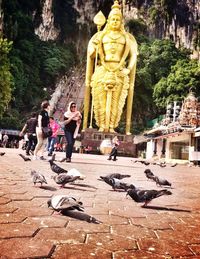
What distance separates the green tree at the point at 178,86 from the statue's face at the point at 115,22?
39.8 feet

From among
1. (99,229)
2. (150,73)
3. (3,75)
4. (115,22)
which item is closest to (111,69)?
(115,22)

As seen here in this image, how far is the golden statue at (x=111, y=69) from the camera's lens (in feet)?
66.3

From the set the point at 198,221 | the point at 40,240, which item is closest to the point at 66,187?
the point at 198,221

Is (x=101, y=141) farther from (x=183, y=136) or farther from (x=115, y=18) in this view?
(x=115, y=18)

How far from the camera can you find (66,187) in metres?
3.93

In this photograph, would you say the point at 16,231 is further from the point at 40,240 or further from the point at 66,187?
the point at 66,187

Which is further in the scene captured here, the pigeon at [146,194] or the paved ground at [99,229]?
the pigeon at [146,194]

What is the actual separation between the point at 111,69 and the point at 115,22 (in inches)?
113

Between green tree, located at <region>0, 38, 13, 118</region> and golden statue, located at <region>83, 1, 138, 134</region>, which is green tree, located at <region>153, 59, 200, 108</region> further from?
green tree, located at <region>0, 38, 13, 118</region>

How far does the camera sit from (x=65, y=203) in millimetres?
2357

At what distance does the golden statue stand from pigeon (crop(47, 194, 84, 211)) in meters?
18.0

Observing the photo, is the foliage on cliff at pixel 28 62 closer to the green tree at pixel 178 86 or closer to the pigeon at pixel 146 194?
the green tree at pixel 178 86

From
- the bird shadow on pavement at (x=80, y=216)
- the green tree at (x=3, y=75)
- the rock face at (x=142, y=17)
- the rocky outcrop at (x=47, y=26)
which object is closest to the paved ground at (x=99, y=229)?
the bird shadow on pavement at (x=80, y=216)

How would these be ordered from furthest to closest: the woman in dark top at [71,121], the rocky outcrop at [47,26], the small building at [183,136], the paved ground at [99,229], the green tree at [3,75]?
the rocky outcrop at [47,26], the green tree at [3,75], the small building at [183,136], the woman in dark top at [71,121], the paved ground at [99,229]
